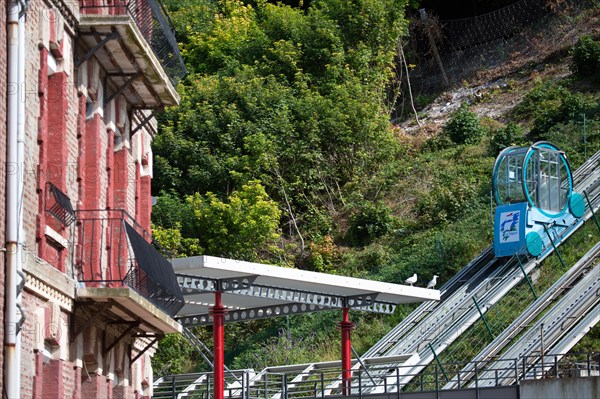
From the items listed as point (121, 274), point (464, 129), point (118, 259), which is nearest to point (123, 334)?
point (121, 274)

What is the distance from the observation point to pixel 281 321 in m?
49.2

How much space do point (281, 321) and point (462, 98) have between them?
75.4ft

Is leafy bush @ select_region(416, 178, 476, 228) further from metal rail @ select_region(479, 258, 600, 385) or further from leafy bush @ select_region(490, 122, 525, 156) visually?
metal rail @ select_region(479, 258, 600, 385)

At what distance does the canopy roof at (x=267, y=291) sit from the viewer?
29.1 m

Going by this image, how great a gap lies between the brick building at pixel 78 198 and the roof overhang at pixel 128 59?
0.02 meters

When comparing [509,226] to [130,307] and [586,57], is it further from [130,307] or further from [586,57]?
[130,307]

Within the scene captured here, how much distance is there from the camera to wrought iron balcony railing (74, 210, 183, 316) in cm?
2081

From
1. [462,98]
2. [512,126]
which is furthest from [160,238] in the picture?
[462,98]

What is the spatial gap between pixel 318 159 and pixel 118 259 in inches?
A: 1494

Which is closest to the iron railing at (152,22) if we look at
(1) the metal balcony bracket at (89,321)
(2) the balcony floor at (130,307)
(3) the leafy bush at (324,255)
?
(2) the balcony floor at (130,307)

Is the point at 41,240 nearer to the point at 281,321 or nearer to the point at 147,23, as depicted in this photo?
the point at 147,23

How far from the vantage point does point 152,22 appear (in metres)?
24.5

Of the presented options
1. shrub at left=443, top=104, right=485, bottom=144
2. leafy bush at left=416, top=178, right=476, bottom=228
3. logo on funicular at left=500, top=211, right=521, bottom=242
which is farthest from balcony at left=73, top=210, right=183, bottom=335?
shrub at left=443, top=104, right=485, bottom=144

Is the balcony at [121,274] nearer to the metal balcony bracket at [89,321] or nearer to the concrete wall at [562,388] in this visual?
the metal balcony bracket at [89,321]
